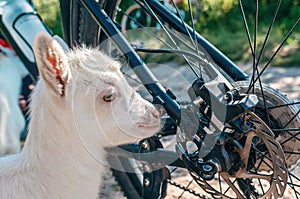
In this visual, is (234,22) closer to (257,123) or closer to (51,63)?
(257,123)

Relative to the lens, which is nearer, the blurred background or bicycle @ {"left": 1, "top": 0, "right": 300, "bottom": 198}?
bicycle @ {"left": 1, "top": 0, "right": 300, "bottom": 198}

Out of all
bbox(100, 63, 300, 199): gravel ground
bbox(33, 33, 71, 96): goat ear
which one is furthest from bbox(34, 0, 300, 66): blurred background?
bbox(33, 33, 71, 96): goat ear

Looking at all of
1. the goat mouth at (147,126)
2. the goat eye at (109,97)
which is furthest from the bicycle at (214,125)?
the goat eye at (109,97)

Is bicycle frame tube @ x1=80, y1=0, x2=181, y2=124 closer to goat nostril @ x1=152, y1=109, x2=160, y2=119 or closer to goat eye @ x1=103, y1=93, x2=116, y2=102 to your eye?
goat nostril @ x1=152, y1=109, x2=160, y2=119

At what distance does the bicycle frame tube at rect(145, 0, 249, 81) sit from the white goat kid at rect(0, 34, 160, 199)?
53 cm

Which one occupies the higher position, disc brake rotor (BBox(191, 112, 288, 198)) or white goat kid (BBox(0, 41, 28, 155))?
white goat kid (BBox(0, 41, 28, 155))

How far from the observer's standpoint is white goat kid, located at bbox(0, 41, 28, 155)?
4383 mm

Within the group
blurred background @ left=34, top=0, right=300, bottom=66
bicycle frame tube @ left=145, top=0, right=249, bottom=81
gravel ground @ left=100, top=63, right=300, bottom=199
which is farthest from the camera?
blurred background @ left=34, top=0, right=300, bottom=66

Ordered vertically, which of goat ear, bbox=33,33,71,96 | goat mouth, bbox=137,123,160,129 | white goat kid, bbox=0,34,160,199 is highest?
goat ear, bbox=33,33,71,96

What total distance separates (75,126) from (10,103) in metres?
2.47

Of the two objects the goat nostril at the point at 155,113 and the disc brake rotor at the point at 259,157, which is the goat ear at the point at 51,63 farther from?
the disc brake rotor at the point at 259,157

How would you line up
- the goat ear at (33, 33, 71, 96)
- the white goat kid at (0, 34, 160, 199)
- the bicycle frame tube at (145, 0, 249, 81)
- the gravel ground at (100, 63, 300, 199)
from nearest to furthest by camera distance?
1. the goat ear at (33, 33, 71, 96)
2. the white goat kid at (0, 34, 160, 199)
3. the bicycle frame tube at (145, 0, 249, 81)
4. the gravel ground at (100, 63, 300, 199)

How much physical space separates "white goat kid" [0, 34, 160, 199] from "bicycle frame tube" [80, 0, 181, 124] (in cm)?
10

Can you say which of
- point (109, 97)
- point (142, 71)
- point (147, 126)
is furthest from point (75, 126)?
point (142, 71)
